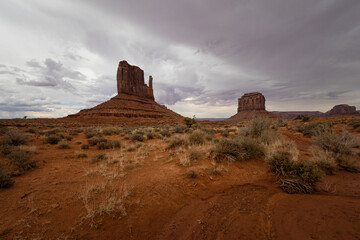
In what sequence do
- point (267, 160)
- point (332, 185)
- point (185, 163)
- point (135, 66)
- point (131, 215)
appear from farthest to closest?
1. point (135, 66)
2. point (185, 163)
3. point (267, 160)
4. point (332, 185)
5. point (131, 215)

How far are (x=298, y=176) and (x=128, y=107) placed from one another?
51795mm

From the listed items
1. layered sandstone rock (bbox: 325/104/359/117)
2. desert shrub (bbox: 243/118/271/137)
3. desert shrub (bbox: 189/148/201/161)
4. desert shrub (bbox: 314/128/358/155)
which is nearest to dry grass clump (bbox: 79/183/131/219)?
desert shrub (bbox: 189/148/201/161)

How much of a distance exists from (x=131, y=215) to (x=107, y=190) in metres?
1.06

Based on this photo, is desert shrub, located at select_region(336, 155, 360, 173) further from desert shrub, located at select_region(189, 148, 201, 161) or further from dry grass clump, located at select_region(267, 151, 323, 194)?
desert shrub, located at select_region(189, 148, 201, 161)

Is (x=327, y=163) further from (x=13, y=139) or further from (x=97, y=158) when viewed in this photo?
(x=13, y=139)

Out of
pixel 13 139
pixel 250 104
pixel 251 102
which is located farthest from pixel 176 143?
pixel 251 102

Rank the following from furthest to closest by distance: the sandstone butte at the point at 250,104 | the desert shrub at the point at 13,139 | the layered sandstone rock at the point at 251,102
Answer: the layered sandstone rock at the point at 251,102 < the sandstone butte at the point at 250,104 < the desert shrub at the point at 13,139

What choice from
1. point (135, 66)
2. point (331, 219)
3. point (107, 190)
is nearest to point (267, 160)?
point (331, 219)

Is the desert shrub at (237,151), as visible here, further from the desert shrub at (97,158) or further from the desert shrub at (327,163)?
the desert shrub at (97,158)

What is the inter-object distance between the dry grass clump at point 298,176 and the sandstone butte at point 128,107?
3575 centimetres

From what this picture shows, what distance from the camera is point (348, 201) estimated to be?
2.83m

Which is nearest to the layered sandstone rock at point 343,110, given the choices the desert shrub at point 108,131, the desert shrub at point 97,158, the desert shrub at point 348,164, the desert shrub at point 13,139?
the desert shrub at point 348,164

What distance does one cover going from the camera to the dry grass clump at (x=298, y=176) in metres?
3.24

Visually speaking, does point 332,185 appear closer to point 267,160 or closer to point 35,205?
point 267,160
